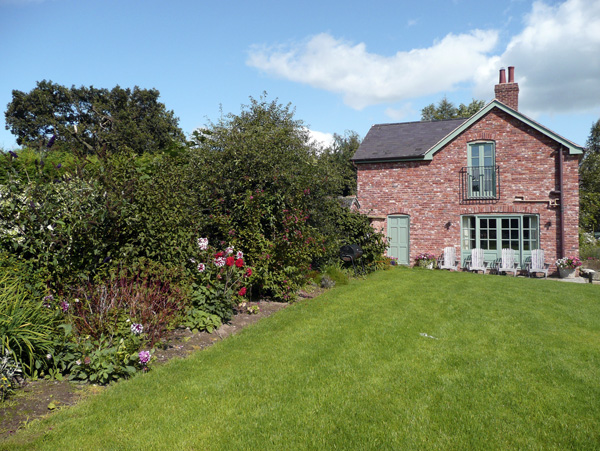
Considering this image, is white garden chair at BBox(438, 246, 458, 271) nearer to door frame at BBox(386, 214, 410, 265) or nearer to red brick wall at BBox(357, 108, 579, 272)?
red brick wall at BBox(357, 108, 579, 272)

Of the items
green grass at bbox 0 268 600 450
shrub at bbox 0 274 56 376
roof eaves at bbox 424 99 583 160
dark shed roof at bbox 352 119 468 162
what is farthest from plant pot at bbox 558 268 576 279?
shrub at bbox 0 274 56 376

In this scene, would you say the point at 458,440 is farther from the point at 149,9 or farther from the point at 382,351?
the point at 149,9

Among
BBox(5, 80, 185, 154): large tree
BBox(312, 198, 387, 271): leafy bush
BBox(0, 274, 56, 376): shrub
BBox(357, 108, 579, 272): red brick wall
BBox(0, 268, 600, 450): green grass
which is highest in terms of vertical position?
BBox(5, 80, 185, 154): large tree

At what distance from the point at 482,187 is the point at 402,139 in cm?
442

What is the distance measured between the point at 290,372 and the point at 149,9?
7435mm

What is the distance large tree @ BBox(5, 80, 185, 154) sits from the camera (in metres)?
37.3

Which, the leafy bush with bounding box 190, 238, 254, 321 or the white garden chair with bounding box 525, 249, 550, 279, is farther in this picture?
the white garden chair with bounding box 525, 249, 550, 279

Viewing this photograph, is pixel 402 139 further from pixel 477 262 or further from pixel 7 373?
pixel 7 373

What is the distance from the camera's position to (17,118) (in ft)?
126

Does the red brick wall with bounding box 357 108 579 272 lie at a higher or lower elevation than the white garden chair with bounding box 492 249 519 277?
higher

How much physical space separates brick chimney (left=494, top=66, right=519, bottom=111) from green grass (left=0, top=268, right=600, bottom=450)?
1229 cm

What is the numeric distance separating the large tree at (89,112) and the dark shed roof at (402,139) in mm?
22267

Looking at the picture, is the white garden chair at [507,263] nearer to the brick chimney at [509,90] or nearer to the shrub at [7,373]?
the brick chimney at [509,90]

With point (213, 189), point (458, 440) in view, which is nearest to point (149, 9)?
point (213, 189)
